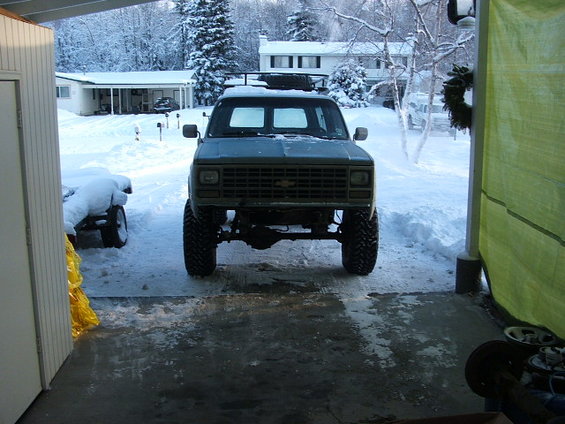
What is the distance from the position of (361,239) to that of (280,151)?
48.7 inches

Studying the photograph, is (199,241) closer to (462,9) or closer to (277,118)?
(277,118)

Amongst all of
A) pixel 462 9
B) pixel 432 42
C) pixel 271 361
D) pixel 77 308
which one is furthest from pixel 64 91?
pixel 271 361

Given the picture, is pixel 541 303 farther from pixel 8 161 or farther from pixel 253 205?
pixel 8 161

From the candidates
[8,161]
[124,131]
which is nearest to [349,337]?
[8,161]

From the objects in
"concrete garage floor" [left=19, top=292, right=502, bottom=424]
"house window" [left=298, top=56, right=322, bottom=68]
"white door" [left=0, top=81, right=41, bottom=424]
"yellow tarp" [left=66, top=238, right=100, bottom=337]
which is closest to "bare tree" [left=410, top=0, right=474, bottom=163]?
"concrete garage floor" [left=19, top=292, right=502, bottom=424]

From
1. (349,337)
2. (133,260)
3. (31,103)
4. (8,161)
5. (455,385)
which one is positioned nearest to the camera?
(8,161)

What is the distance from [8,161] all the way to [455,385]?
10.1 feet

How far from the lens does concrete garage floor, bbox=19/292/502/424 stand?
12.5ft

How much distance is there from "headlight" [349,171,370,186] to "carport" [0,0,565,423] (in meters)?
1.20

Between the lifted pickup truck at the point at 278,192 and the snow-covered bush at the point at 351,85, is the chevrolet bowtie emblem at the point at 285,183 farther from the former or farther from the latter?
the snow-covered bush at the point at 351,85

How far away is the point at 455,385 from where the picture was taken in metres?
4.13

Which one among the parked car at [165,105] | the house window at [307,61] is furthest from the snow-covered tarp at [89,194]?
the house window at [307,61]

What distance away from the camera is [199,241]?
652 centimetres

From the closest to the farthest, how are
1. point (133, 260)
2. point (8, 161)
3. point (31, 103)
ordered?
point (8, 161) < point (31, 103) < point (133, 260)
